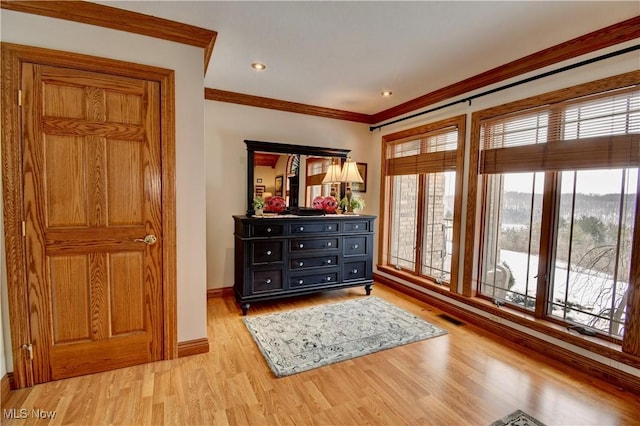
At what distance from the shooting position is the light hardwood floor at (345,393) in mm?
1746

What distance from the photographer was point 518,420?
→ 1735mm

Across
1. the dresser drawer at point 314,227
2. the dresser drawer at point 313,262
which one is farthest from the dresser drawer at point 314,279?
the dresser drawer at point 314,227

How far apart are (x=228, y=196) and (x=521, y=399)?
11.1 ft

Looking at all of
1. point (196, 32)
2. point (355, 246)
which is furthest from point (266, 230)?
point (196, 32)

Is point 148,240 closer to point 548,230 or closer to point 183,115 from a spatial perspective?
point 183,115

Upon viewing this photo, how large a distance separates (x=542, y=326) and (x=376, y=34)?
9.01 feet

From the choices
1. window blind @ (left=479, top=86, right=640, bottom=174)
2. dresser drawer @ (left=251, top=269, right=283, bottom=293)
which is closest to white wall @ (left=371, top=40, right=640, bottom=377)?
window blind @ (left=479, top=86, right=640, bottom=174)

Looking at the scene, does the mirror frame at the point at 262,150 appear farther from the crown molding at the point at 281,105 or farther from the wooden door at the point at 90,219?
the wooden door at the point at 90,219

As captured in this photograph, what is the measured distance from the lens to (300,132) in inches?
161

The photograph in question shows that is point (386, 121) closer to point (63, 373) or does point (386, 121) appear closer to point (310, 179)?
point (310, 179)

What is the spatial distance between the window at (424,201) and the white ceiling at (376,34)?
73 centimetres

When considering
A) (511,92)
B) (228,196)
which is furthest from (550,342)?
(228,196)

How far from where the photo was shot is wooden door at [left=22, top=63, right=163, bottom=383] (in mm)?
1939

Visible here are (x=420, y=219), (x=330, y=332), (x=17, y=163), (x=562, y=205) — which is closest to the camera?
(x=17, y=163)
